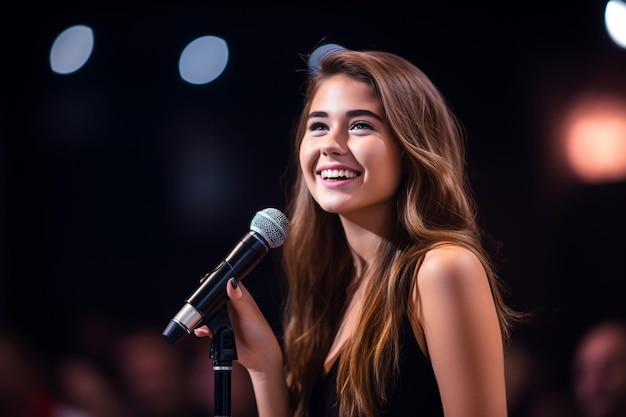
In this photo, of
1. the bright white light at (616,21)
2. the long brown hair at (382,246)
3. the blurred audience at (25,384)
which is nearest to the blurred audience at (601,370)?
the long brown hair at (382,246)

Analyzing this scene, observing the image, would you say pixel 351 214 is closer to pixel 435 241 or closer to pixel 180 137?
pixel 435 241

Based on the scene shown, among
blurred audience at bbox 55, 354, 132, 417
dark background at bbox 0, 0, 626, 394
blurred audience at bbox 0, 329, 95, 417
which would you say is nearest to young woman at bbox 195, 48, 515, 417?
dark background at bbox 0, 0, 626, 394

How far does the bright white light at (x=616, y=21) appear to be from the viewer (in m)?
2.38

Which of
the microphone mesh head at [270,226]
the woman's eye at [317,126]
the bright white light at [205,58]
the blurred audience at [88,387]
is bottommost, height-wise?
the blurred audience at [88,387]

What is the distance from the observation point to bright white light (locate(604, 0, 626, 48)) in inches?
93.5

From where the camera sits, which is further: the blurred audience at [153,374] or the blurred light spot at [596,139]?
the blurred audience at [153,374]

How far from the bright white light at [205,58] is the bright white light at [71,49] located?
1.15ft

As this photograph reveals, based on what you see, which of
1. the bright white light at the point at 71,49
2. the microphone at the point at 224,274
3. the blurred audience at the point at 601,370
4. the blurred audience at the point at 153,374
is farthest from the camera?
the bright white light at the point at 71,49

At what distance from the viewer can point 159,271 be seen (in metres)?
2.58

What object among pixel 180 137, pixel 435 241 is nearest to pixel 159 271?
pixel 180 137

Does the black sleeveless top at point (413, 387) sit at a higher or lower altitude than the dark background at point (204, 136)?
lower

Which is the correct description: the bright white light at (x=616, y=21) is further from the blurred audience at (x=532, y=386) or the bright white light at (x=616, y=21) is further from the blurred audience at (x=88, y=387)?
the blurred audience at (x=88, y=387)

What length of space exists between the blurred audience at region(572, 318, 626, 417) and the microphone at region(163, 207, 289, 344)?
47.0 inches

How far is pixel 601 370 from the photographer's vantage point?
236 cm
